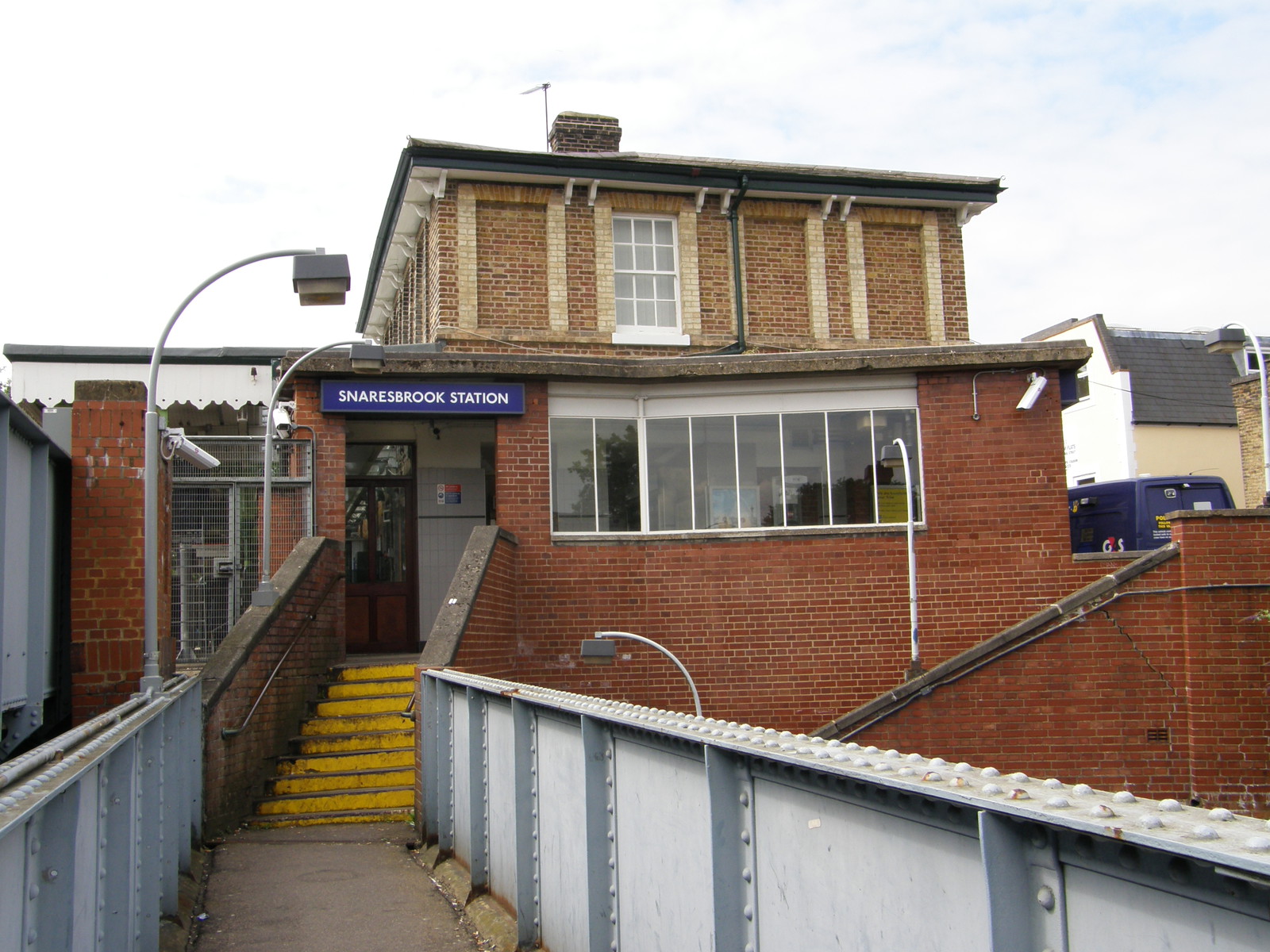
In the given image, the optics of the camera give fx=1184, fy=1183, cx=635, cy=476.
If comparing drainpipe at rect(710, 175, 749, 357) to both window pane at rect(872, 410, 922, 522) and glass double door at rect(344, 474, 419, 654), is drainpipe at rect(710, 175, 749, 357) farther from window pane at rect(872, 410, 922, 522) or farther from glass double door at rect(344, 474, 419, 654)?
glass double door at rect(344, 474, 419, 654)

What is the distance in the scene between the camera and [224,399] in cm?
2055

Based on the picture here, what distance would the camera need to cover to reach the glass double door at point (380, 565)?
17.3 metres

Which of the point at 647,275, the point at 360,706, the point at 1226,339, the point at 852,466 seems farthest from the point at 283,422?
the point at 1226,339

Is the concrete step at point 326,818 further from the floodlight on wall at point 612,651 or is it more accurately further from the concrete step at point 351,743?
the floodlight on wall at point 612,651

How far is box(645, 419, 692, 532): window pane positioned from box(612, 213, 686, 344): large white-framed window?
4.35 meters

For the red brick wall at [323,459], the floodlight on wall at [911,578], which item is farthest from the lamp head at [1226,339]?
the red brick wall at [323,459]

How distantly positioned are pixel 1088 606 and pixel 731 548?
4.45 metres

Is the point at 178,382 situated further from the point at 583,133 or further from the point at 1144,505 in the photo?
the point at 1144,505

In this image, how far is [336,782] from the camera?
11938mm

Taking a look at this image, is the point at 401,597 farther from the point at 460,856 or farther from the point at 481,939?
the point at 481,939

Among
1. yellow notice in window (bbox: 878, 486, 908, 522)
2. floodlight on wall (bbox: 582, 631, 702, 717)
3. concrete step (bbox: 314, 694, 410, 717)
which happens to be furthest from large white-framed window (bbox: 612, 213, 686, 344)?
concrete step (bbox: 314, 694, 410, 717)

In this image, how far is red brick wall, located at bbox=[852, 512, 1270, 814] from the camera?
1435cm

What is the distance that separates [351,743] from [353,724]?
441 millimetres

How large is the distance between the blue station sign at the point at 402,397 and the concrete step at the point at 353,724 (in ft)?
13.2
